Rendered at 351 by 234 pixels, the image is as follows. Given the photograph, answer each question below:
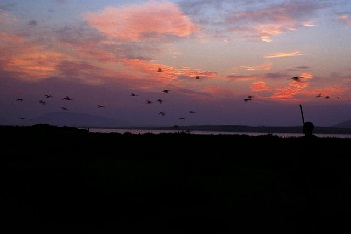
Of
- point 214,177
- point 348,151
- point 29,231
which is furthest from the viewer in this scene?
point 348,151

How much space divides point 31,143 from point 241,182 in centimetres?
2450

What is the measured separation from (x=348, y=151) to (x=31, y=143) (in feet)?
87.9

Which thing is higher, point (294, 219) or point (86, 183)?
point (86, 183)

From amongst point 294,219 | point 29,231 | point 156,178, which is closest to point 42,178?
point 29,231

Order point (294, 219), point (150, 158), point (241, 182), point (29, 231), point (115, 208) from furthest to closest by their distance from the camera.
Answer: point (150, 158) < point (241, 182) < point (115, 208) < point (294, 219) < point (29, 231)

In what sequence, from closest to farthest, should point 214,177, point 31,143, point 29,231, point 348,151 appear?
point 29,231, point 214,177, point 348,151, point 31,143

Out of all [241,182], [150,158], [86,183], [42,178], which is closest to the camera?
[86,183]

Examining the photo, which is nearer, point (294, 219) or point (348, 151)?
point (294, 219)

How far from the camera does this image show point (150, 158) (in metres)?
30.3

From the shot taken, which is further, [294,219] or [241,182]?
[241,182]

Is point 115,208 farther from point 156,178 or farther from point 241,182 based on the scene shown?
point 241,182

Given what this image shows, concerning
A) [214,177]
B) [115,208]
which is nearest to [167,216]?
[115,208]

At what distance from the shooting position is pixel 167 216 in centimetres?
1144

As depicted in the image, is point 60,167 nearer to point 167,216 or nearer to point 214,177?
point 167,216
